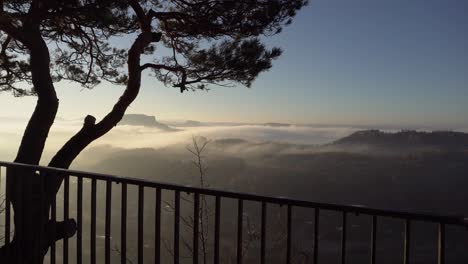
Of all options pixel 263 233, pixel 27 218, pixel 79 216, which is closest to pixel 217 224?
pixel 263 233

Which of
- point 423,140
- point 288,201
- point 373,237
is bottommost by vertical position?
point 423,140

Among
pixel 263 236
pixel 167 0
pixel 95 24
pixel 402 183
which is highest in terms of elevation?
pixel 167 0

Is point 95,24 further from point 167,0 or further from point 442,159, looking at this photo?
point 442,159

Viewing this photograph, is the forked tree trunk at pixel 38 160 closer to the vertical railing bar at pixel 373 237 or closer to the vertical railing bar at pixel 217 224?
the vertical railing bar at pixel 217 224

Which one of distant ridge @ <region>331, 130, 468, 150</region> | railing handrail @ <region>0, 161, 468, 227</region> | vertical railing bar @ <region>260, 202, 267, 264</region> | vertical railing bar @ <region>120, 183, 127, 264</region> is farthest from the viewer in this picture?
distant ridge @ <region>331, 130, 468, 150</region>

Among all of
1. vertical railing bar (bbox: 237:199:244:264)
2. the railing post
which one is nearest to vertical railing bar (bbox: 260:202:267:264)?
vertical railing bar (bbox: 237:199:244:264)

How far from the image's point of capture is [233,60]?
6.69 metres

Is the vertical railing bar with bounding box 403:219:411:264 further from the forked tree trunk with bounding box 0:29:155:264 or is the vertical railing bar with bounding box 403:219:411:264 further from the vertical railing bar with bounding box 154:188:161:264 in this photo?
the forked tree trunk with bounding box 0:29:155:264

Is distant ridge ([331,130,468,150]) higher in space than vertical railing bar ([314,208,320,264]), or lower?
lower

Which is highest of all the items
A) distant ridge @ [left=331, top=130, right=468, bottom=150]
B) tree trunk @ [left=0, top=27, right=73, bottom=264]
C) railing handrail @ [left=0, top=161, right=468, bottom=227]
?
railing handrail @ [left=0, top=161, right=468, bottom=227]

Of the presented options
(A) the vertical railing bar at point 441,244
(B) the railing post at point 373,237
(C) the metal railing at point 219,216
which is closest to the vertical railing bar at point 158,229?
(C) the metal railing at point 219,216

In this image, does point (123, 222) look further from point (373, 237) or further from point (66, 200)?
point (373, 237)

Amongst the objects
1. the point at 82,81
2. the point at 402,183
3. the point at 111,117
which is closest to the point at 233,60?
the point at 111,117

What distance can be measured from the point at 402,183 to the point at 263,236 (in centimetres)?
12714
